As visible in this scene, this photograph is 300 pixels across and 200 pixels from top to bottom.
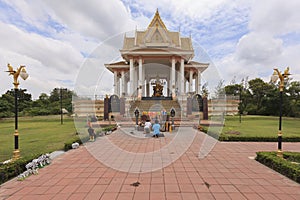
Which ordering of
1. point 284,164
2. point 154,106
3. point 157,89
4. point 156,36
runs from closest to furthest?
point 284,164, point 154,106, point 156,36, point 157,89

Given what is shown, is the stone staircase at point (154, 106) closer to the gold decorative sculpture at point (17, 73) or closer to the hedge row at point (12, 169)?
the gold decorative sculpture at point (17, 73)

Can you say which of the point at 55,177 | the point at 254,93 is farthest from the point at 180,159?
the point at 254,93

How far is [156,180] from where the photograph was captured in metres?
→ 4.66

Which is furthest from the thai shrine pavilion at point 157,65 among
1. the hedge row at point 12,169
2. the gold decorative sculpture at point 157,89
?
the hedge row at point 12,169

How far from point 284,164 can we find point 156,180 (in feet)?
11.5

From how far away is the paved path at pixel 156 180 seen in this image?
13.1 ft

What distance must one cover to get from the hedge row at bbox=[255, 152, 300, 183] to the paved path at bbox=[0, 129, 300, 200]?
6.5 inches

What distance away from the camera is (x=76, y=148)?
26.6 ft

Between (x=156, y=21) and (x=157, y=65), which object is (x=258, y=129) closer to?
(x=157, y=65)

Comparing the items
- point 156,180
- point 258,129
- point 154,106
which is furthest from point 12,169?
point 154,106

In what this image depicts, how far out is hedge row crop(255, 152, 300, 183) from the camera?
15.5 ft

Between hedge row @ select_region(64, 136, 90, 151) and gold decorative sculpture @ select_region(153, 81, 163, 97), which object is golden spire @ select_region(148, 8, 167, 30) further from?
hedge row @ select_region(64, 136, 90, 151)

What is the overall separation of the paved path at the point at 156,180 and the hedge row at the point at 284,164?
0.16m

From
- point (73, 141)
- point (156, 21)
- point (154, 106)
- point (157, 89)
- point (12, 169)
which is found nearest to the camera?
point (12, 169)
